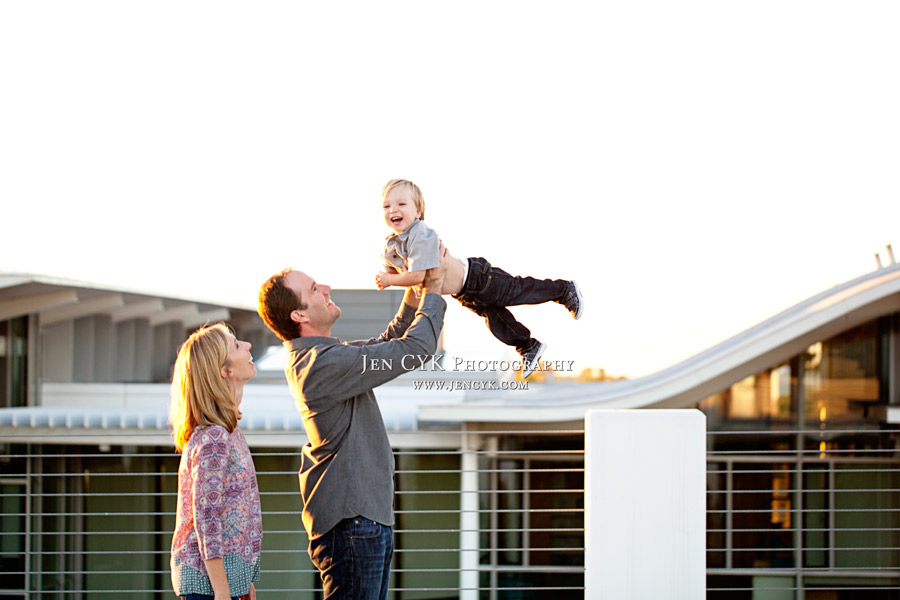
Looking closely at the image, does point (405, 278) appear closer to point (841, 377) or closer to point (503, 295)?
point (503, 295)

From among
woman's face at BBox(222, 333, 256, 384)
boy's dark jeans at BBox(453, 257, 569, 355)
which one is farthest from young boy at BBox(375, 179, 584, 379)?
woman's face at BBox(222, 333, 256, 384)

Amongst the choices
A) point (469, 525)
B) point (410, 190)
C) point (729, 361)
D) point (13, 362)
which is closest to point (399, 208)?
point (410, 190)

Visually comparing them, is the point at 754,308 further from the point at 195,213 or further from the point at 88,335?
the point at 88,335

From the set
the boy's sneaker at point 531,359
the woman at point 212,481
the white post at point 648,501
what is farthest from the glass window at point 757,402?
the woman at point 212,481

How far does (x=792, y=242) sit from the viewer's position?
1559cm

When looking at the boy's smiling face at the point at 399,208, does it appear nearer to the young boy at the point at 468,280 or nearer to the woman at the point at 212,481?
the young boy at the point at 468,280

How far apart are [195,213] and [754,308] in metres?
10.4

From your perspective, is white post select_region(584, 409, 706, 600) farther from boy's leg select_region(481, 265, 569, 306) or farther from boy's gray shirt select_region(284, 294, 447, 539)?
boy's gray shirt select_region(284, 294, 447, 539)

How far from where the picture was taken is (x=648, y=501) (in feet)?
11.8

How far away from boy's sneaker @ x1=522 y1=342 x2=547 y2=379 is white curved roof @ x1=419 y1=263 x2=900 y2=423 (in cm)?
598

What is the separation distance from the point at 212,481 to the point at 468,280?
1056 mm

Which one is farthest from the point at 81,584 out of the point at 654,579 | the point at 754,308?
the point at 754,308

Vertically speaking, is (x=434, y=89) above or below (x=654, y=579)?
above

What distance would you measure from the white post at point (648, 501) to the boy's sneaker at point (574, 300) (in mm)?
713
